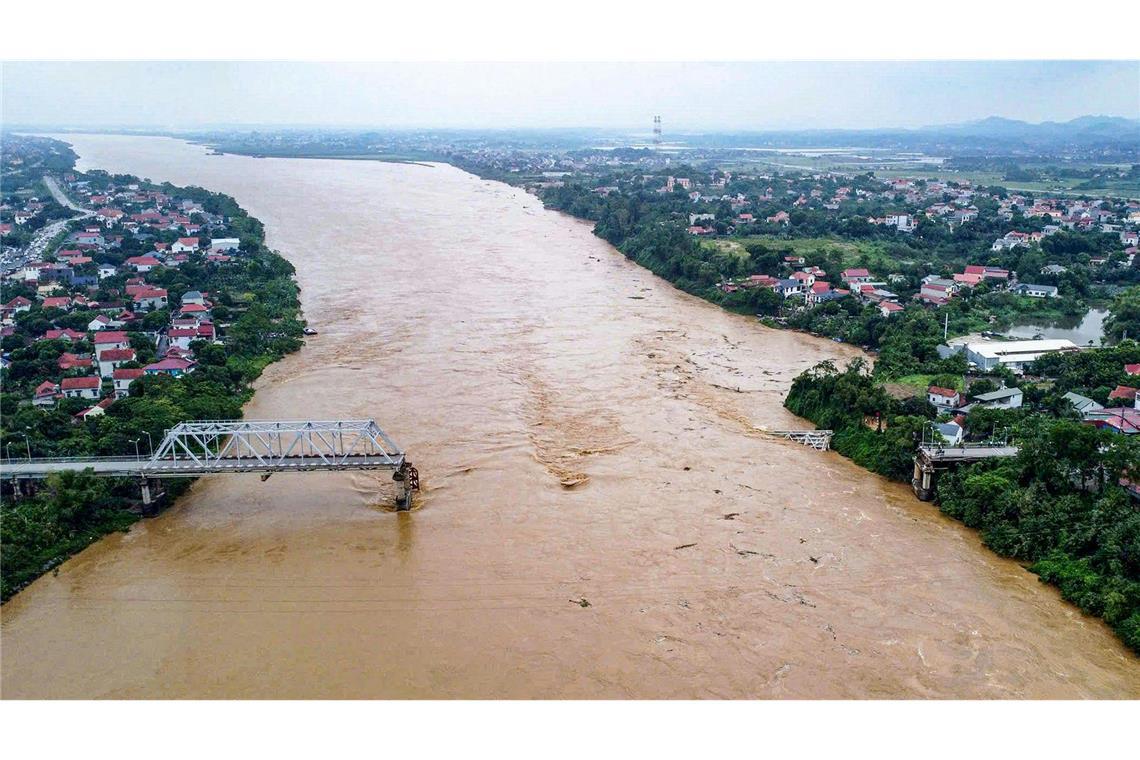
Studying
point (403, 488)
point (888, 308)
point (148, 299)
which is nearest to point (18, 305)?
point (148, 299)

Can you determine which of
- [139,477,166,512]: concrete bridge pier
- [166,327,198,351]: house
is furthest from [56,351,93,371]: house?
[139,477,166,512]: concrete bridge pier

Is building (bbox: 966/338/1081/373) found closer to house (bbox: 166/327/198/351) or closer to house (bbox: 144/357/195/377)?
house (bbox: 144/357/195/377)

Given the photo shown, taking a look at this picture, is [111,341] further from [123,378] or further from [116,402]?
[116,402]

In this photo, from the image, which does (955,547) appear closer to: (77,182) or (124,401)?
(124,401)

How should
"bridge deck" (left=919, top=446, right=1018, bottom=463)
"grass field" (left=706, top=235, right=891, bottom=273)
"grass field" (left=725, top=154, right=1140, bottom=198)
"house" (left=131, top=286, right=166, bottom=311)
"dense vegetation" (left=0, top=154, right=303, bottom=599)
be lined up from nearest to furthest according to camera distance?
"dense vegetation" (left=0, top=154, right=303, bottom=599) → "bridge deck" (left=919, top=446, right=1018, bottom=463) → "house" (left=131, top=286, right=166, bottom=311) → "grass field" (left=706, top=235, right=891, bottom=273) → "grass field" (left=725, top=154, right=1140, bottom=198)

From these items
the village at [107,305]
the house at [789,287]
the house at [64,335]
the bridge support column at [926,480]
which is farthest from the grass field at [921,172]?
the house at [64,335]

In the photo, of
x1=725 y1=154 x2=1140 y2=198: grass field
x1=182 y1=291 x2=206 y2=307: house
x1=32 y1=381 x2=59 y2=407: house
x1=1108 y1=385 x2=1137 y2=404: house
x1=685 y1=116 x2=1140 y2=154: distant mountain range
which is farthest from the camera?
x1=685 y1=116 x2=1140 y2=154: distant mountain range

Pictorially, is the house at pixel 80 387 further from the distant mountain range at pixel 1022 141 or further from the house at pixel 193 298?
the distant mountain range at pixel 1022 141
